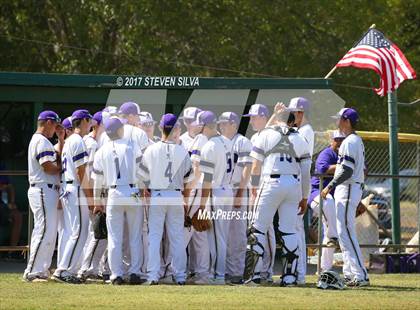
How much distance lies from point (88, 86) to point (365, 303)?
25.1ft

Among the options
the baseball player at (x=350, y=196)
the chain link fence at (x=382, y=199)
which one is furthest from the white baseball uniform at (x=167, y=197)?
the chain link fence at (x=382, y=199)

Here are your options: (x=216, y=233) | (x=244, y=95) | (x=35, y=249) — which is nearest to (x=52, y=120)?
(x=35, y=249)

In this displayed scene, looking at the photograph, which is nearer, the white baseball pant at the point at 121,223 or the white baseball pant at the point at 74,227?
the white baseball pant at the point at 121,223

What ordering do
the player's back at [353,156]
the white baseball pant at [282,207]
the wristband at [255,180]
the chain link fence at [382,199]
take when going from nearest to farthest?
1. the white baseball pant at [282,207]
2. the player's back at [353,156]
3. the wristband at [255,180]
4. the chain link fence at [382,199]

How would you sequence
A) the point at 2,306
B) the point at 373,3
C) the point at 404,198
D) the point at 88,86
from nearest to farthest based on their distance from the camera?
the point at 2,306, the point at 88,86, the point at 404,198, the point at 373,3

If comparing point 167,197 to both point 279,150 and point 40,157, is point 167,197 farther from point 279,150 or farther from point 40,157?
point 40,157

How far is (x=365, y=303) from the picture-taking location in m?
11.8

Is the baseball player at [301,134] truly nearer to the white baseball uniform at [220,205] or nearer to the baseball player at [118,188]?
the white baseball uniform at [220,205]

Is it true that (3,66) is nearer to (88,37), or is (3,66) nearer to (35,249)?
(88,37)

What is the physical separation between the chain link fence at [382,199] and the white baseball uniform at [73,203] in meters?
5.13

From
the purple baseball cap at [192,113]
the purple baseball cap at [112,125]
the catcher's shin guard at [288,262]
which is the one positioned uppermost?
the purple baseball cap at [192,113]

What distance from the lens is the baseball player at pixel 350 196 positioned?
13.9m

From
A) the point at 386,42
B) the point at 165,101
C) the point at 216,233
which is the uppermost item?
the point at 386,42

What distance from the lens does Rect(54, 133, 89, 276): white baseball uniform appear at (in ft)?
45.2
